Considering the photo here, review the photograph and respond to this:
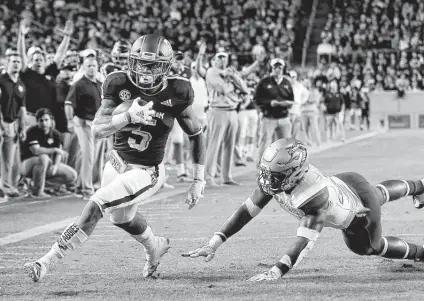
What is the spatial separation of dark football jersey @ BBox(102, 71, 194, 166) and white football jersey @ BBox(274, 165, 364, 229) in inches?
38.4

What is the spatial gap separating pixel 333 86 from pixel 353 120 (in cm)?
718

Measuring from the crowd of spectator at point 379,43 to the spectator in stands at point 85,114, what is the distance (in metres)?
22.3

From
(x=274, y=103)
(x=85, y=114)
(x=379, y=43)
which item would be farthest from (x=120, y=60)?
(x=379, y=43)

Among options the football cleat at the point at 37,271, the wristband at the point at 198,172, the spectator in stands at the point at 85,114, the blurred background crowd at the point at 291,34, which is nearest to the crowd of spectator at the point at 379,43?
the blurred background crowd at the point at 291,34

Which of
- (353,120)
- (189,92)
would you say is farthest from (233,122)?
(353,120)

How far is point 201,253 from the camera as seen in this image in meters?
6.43

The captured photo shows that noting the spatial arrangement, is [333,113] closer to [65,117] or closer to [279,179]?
[65,117]

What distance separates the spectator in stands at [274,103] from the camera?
1466 cm

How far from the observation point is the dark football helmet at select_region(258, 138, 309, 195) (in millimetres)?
5979

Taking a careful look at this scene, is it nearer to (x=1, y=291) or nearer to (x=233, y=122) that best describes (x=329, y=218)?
(x=1, y=291)

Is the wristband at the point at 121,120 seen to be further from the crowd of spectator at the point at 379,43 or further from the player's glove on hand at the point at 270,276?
the crowd of spectator at the point at 379,43

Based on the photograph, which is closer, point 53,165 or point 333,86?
point 53,165

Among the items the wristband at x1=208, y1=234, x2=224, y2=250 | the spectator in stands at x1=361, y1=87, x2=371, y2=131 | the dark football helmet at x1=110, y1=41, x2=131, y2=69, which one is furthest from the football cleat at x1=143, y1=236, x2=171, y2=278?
the spectator in stands at x1=361, y1=87, x2=371, y2=131

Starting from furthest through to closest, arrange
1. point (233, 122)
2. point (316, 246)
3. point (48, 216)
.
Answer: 1. point (233, 122)
2. point (48, 216)
3. point (316, 246)
